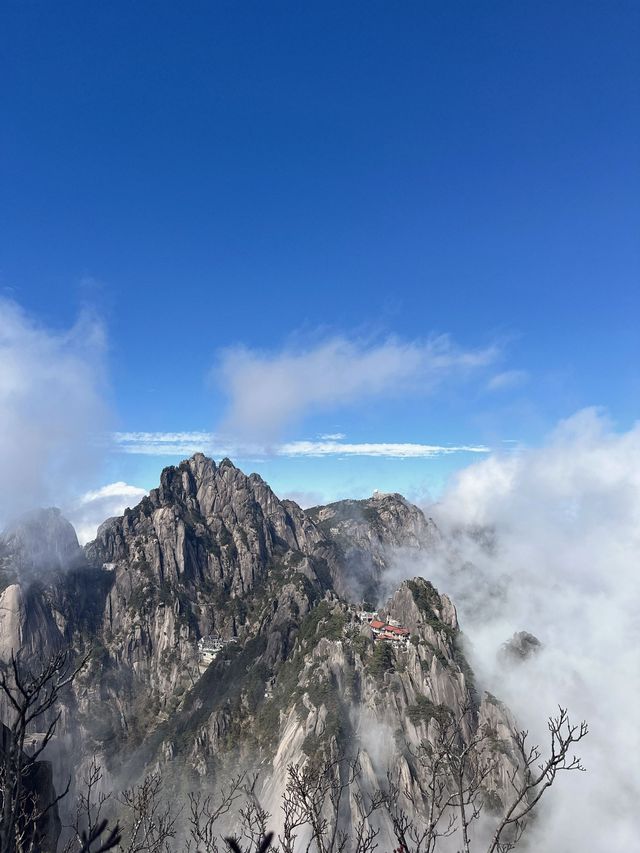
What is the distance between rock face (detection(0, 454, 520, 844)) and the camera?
269 feet

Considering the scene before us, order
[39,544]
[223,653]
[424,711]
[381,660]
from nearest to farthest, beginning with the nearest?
[424,711], [381,660], [223,653], [39,544]

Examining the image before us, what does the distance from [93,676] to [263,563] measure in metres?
70.2

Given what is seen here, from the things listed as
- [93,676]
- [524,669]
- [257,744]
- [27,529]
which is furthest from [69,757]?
[524,669]

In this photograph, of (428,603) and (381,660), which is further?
(428,603)

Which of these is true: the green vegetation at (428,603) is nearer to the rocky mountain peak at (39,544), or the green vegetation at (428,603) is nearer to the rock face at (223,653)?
the rock face at (223,653)

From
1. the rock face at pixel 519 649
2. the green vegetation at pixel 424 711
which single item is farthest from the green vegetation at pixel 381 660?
the rock face at pixel 519 649

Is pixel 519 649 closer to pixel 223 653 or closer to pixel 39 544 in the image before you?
pixel 223 653

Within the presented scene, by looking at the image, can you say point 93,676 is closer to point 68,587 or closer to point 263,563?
point 68,587

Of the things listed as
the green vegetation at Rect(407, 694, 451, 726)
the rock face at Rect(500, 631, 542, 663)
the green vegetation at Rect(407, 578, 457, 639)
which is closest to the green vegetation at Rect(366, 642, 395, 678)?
the green vegetation at Rect(407, 694, 451, 726)

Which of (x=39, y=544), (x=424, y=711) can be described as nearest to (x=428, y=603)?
(x=424, y=711)

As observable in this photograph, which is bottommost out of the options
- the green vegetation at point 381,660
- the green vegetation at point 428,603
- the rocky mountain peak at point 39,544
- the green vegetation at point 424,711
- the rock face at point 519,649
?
the rock face at point 519,649

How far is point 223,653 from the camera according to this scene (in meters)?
141

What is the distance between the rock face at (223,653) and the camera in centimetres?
8200

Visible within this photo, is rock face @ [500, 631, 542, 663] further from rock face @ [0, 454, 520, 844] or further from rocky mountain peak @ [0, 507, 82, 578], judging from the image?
rocky mountain peak @ [0, 507, 82, 578]
